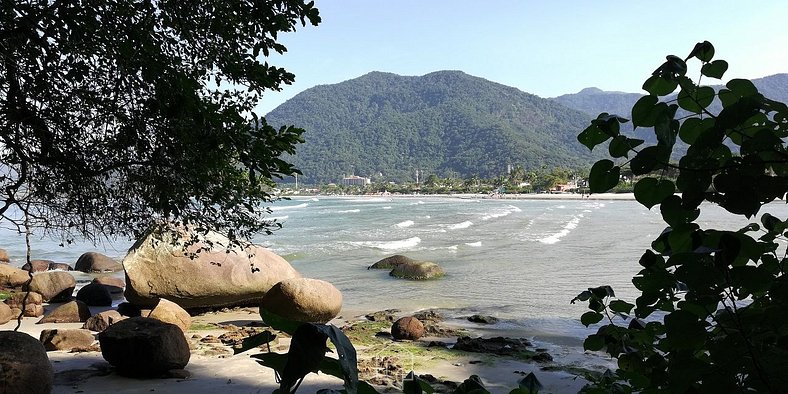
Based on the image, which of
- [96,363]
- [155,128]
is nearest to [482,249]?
[96,363]

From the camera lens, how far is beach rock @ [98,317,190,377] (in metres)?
6.55

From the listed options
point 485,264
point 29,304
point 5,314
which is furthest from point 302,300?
point 485,264

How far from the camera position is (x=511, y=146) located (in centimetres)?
19150

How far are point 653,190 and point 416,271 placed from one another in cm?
1669

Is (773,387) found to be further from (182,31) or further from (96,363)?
(96,363)

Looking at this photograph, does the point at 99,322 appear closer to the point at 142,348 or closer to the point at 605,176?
the point at 142,348

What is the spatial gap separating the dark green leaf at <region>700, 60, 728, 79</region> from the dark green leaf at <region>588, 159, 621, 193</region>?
268mm

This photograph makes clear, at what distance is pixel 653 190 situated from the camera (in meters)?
1.03

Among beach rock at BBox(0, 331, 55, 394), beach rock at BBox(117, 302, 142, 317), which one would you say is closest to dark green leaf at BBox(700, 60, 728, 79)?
beach rock at BBox(0, 331, 55, 394)

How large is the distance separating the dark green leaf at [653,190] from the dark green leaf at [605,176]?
0.04 m

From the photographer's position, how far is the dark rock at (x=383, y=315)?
11.7 m

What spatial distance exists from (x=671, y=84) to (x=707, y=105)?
92mm

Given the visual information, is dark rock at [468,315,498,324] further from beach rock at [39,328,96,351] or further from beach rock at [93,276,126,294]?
beach rock at [93,276,126,294]

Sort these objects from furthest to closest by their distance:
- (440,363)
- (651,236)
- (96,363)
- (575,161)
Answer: (575,161)
(651,236)
(440,363)
(96,363)
